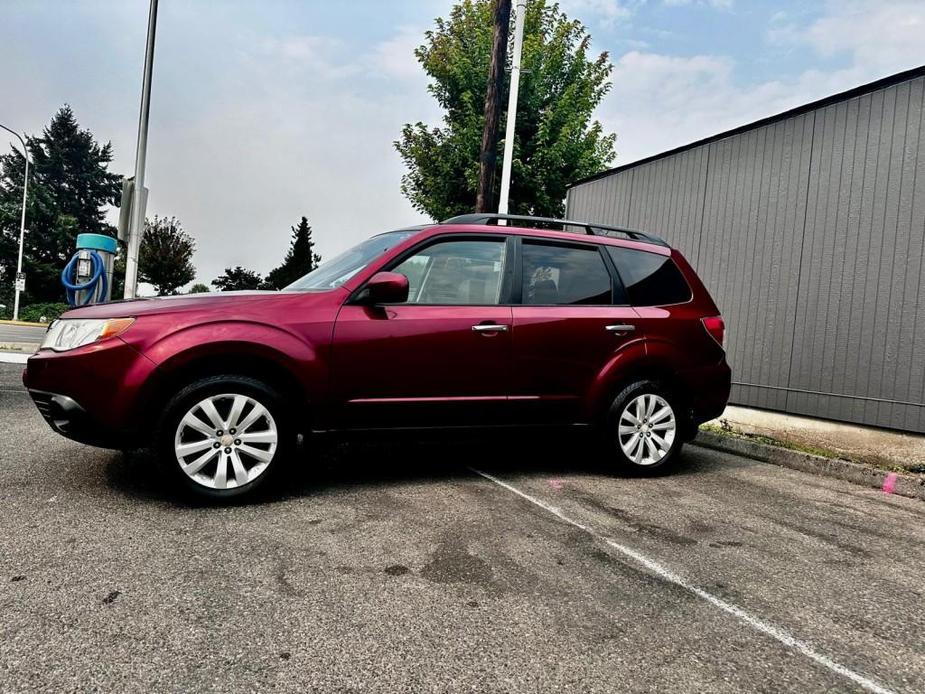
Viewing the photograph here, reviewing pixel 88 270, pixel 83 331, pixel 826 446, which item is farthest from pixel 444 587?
pixel 88 270

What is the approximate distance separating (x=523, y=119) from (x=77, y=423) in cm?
1973

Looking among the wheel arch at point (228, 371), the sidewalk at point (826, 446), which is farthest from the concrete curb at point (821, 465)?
the wheel arch at point (228, 371)

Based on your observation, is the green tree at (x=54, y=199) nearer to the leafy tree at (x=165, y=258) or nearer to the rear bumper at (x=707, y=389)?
the leafy tree at (x=165, y=258)

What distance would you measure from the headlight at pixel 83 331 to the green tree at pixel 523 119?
1753 cm

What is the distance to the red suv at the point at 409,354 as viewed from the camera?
→ 3.68 metres

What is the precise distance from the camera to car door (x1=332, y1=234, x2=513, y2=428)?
4137 mm

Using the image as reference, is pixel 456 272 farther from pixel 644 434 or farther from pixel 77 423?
pixel 77 423

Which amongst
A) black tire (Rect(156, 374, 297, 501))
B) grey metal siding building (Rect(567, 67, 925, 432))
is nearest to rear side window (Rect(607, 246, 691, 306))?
grey metal siding building (Rect(567, 67, 925, 432))

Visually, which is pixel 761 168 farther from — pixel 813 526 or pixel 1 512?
pixel 1 512

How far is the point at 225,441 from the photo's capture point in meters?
3.77

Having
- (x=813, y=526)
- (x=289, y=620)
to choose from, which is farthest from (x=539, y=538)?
(x=813, y=526)

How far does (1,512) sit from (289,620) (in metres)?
2.10

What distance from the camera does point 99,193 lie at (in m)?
52.9

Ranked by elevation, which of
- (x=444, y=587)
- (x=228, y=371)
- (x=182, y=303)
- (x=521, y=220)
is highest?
(x=521, y=220)
